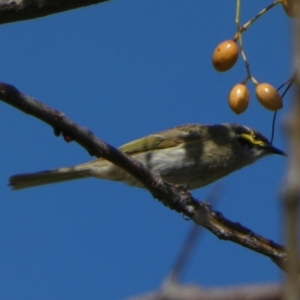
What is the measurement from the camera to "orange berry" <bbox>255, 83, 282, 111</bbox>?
12.2 feet

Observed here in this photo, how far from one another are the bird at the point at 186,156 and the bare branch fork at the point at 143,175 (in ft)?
8.80

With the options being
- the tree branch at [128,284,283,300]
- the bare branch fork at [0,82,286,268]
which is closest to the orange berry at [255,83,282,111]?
the bare branch fork at [0,82,286,268]

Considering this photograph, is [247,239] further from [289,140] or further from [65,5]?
[289,140]

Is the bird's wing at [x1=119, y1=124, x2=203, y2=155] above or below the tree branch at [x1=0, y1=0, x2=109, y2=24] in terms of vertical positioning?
above

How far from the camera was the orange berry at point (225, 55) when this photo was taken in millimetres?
3750

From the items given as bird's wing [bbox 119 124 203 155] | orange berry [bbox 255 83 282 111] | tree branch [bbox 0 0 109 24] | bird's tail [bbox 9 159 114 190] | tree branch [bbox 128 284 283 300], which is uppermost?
bird's wing [bbox 119 124 203 155]

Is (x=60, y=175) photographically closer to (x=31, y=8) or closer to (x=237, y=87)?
(x=237, y=87)

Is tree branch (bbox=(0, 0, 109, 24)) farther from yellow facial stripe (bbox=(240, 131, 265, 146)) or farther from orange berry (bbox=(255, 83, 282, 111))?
yellow facial stripe (bbox=(240, 131, 265, 146))

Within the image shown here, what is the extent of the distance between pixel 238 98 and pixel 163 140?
3540mm

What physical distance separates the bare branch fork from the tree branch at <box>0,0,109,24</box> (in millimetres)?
564

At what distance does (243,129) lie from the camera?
27.1 feet

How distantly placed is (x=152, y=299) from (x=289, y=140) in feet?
0.69

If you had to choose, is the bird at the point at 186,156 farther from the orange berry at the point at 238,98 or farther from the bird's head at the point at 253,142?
the orange berry at the point at 238,98

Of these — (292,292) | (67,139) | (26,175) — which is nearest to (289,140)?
(292,292)
